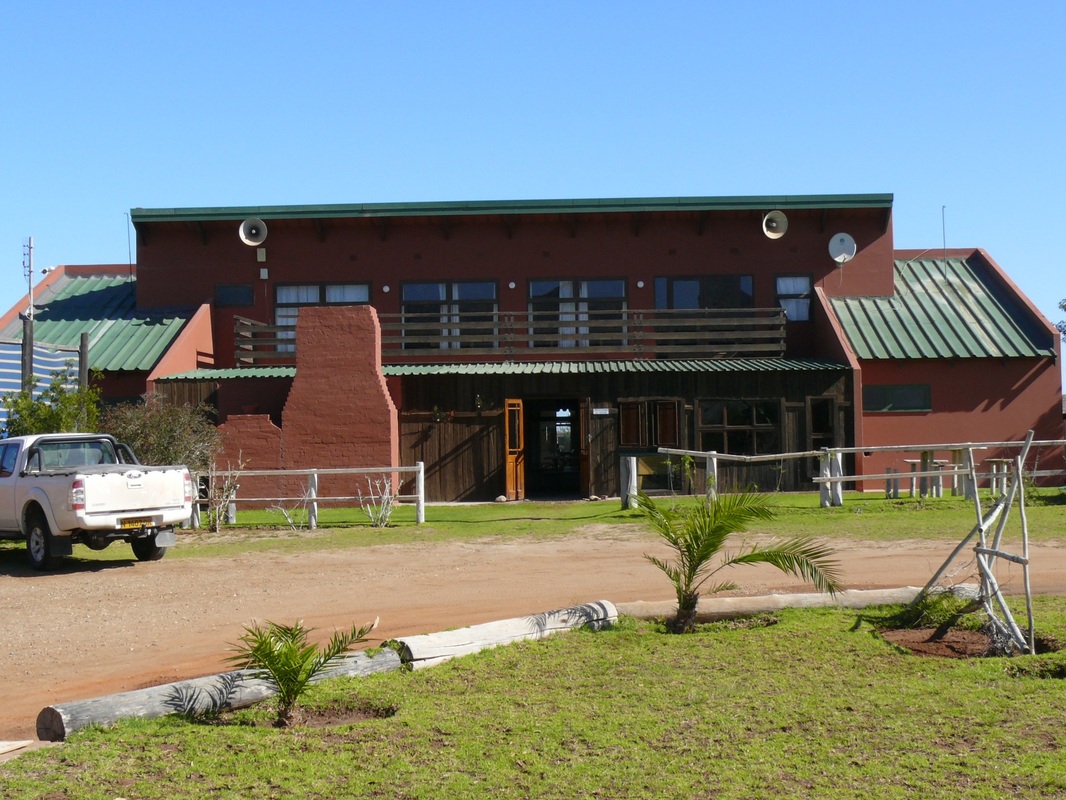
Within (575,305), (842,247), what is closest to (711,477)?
(575,305)

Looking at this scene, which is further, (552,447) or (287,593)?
(552,447)

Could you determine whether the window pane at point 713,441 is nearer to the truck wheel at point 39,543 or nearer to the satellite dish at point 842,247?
the satellite dish at point 842,247

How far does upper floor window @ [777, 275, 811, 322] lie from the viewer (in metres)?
27.5

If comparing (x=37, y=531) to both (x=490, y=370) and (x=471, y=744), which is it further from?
(x=490, y=370)

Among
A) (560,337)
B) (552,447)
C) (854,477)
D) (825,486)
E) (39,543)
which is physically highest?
(560,337)

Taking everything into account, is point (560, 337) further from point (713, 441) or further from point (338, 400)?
point (338, 400)

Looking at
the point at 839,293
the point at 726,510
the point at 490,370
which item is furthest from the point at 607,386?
the point at 726,510

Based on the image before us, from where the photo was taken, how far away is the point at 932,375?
2577 centimetres

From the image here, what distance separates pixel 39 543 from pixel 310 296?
46.4 feet

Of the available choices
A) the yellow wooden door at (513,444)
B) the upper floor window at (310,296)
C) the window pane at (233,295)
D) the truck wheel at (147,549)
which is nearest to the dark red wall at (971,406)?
the yellow wooden door at (513,444)

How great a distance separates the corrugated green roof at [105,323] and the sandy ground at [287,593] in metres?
10.1

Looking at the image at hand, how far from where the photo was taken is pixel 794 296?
27.6 m

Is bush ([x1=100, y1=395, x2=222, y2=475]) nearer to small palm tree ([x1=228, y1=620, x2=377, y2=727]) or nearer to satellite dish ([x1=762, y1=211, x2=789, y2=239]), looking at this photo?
small palm tree ([x1=228, y1=620, x2=377, y2=727])

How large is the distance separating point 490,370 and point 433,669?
17006 mm
